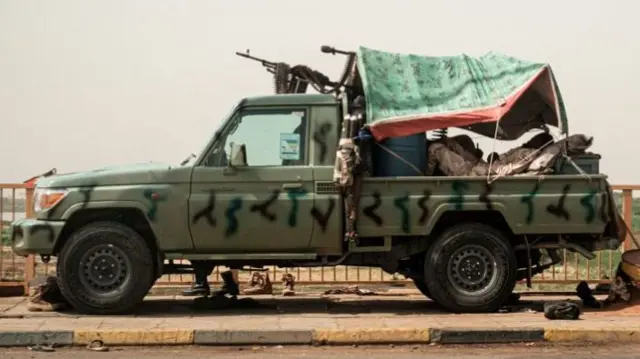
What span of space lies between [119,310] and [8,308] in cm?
157

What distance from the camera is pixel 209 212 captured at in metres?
9.79

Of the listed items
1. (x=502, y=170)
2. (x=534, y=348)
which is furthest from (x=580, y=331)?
(x=502, y=170)

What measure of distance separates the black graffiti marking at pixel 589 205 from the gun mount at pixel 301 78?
2.80 metres

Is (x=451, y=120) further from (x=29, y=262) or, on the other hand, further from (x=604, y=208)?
(x=29, y=262)

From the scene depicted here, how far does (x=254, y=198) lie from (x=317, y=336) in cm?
180

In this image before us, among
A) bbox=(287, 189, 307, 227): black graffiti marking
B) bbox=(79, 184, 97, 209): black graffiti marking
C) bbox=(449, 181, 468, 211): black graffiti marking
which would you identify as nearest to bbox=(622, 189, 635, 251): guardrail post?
bbox=(449, 181, 468, 211): black graffiti marking

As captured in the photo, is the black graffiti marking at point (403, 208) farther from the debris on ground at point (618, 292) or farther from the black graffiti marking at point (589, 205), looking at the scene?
the debris on ground at point (618, 292)

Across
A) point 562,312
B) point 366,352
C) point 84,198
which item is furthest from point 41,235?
point 562,312

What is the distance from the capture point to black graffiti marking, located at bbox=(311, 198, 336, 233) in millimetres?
9828

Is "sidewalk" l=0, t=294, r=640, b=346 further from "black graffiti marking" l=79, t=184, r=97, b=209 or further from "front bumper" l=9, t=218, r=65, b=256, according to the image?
"black graffiti marking" l=79, t=184, r=97, b=209

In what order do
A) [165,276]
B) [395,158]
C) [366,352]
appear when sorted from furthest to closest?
[165,276], [395,158], [366,352]

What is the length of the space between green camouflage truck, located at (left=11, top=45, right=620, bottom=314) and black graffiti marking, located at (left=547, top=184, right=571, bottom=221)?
10 millimetres

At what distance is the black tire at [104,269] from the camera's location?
9.76 metres

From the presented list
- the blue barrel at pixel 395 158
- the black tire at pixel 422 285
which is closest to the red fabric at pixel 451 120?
the blue barrel at pixel 395 158
